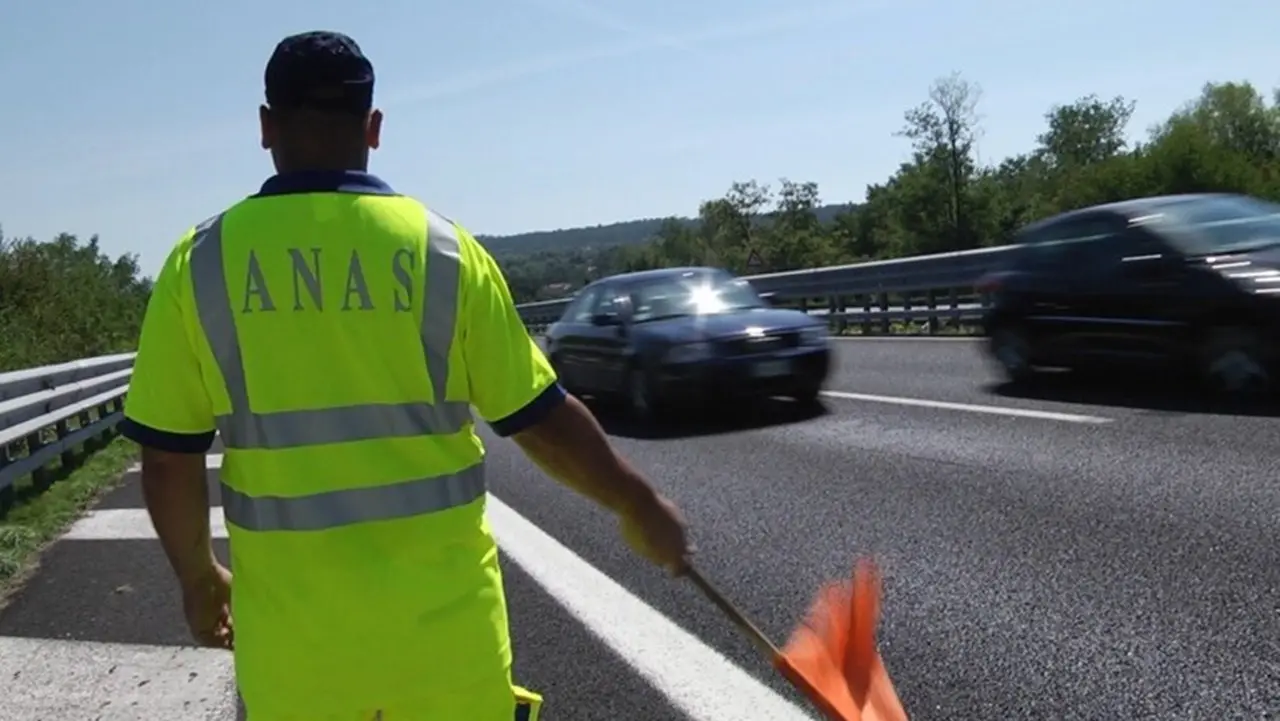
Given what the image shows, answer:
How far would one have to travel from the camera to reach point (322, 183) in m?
2.35

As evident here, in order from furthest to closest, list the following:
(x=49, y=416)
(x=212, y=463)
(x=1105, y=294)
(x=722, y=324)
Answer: (x=722, y=324)
(x=1105, y=294)
(x=212, y=463)
(x=49, y=416)

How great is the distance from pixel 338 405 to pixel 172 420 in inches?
12.4

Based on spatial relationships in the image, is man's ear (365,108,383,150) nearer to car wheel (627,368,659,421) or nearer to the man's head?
the man's head

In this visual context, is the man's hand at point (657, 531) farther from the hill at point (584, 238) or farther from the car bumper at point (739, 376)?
the hill at point (584, 238)

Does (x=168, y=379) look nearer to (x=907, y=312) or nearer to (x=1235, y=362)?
(x=1235, y=362)

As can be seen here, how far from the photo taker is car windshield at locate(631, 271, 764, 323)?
46.3ft

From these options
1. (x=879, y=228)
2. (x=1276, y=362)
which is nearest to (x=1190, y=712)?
(x=1276, y=362)

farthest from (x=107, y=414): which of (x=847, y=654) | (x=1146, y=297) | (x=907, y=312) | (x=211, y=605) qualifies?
(x=847, y=654)

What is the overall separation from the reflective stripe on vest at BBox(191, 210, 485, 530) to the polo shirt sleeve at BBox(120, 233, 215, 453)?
0.05m

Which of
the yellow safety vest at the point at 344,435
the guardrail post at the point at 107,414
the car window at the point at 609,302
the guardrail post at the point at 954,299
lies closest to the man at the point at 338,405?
the yellow safety vest at the point at 344,435

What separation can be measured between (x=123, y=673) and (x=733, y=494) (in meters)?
4.62

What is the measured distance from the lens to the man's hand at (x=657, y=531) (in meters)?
2.53

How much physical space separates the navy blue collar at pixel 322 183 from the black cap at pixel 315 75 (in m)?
0.11

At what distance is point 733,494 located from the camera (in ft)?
30.6
